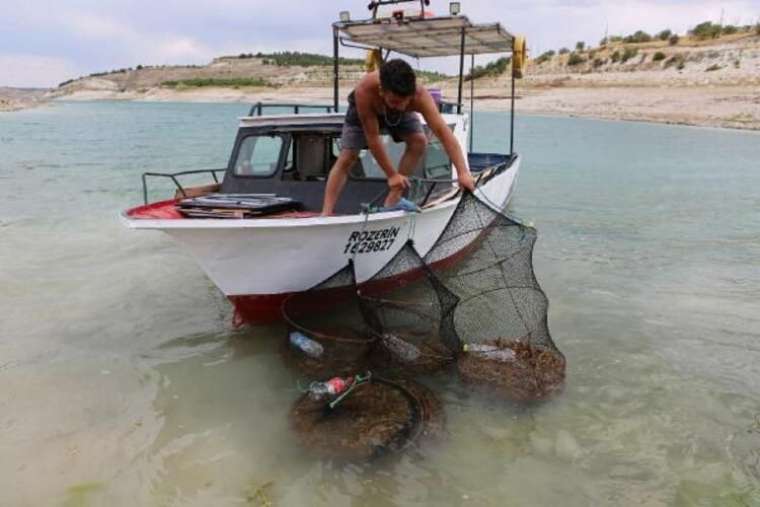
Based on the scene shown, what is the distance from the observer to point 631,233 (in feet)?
39.3

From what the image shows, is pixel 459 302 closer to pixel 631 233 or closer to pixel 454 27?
→ pixel 454 27

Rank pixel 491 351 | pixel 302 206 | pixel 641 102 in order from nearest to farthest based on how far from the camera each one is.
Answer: pixel 491 351 < pixel 302 206 < pixel 641 102

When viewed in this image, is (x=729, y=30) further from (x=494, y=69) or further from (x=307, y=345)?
(x=307, y=345)

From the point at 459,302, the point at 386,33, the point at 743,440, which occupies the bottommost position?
the point at 743,440

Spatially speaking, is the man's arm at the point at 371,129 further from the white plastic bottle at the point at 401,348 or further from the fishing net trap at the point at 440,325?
the white plastic bottle at the point at 401,348

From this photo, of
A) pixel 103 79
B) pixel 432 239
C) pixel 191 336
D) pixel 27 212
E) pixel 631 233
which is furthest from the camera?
pixel 103 79

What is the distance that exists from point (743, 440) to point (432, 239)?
398 centimetres

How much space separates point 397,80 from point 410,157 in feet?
5.22

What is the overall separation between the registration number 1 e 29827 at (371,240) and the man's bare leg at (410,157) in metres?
→ 0.32

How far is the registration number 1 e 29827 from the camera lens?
6398 mm

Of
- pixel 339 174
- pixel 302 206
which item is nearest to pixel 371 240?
pixel 339 174

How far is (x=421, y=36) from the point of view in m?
10.4

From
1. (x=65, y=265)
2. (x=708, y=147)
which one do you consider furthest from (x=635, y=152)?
(x=65, y=265)

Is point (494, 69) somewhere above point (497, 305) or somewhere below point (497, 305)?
above
